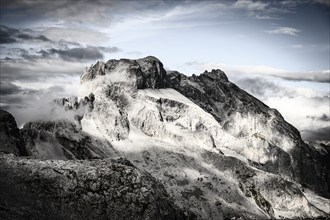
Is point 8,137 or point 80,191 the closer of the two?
point 80,191

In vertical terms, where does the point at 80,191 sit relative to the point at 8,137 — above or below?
above

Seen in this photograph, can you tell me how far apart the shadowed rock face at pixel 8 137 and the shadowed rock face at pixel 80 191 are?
3366 centimetres

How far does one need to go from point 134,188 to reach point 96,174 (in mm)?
6251

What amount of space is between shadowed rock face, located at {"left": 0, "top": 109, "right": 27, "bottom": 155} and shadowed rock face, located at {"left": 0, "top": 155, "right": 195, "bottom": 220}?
33.7 m

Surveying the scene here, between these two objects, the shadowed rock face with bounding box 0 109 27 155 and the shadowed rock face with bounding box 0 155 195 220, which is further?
the shadowed rock face with bounding box 0 109 27 155

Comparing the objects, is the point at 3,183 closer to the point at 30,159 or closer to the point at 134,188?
the point at 30,159

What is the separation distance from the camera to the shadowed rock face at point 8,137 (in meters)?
96.8

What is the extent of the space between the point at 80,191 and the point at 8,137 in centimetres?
6230

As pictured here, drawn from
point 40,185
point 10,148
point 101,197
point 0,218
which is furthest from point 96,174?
point 10,148

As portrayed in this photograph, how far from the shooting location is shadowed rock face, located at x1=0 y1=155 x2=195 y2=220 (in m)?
54.4

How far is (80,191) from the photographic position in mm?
57875

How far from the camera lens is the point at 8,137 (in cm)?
11131

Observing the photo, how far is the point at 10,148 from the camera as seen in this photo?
319 ft

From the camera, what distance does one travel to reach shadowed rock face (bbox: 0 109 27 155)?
318 ft
